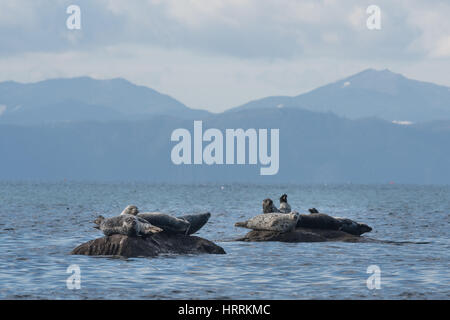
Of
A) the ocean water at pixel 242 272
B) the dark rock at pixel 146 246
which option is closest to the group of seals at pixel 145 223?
the dark rock at pixel 146 246

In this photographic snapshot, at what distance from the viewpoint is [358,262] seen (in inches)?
1136

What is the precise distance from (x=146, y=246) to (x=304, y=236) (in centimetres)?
966

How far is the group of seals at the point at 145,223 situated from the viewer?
2888 centimetres

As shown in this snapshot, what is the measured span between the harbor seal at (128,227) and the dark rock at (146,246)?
21cm

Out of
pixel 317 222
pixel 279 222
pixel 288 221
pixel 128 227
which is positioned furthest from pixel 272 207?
pixel 128 227

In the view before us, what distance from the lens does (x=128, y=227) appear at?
28719 mm

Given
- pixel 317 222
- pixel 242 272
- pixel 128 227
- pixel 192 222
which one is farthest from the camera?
pixel 317 222

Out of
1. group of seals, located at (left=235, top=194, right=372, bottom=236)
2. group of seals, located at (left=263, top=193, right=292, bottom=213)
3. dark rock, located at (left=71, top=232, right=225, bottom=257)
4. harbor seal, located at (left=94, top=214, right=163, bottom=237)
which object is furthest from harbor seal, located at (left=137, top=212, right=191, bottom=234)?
group of seals, located at (left=263, top=193, right=292, bottom=213)

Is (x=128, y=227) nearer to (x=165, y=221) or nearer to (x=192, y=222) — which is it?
(x=165, y=221)
